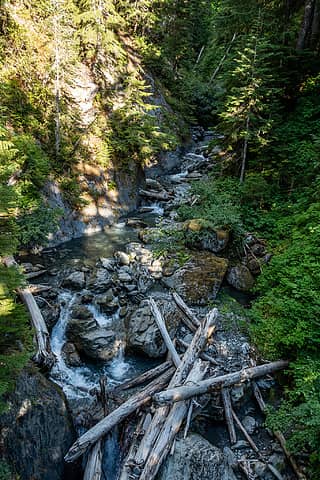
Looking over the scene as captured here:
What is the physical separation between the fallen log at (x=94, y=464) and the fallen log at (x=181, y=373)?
64 cm

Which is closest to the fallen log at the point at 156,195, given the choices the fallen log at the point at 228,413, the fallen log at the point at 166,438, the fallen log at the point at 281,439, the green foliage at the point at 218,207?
the green foliage at the point at 218,207

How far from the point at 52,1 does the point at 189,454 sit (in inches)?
562

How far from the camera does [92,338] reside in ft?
24.2

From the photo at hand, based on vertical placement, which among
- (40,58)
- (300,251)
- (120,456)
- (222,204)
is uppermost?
(40,58)

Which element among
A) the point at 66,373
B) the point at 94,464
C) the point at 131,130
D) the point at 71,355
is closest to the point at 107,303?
the point at 71,355

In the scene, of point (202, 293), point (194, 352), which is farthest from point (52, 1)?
point (194, 352)

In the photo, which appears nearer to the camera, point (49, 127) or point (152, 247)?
point (152, 247)

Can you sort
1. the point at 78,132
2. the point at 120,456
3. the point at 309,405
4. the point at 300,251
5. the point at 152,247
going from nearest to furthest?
the point at 309,405 → the point at 120,456 → the point at 300,251 → the point at 152,247 → the point at 78,132

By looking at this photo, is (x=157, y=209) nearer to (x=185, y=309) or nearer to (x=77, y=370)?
(x=185, y=309)

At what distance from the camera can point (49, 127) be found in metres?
12.2

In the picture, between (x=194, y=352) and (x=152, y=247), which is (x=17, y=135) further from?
(x=194, y=352)

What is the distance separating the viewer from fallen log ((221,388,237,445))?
19.1 feet

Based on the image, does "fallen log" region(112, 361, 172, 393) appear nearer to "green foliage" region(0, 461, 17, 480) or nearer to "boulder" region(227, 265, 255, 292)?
"green foliage" region(0, 461, 17, 480)

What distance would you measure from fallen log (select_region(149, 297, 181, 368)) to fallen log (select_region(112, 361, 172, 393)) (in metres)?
0.22
